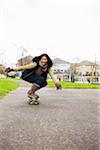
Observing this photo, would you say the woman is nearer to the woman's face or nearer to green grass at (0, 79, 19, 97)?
the woman's face

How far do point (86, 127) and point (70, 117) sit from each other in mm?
991

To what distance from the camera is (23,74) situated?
25.4 ft

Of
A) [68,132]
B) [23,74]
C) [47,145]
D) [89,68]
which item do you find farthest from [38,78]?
[89,68]

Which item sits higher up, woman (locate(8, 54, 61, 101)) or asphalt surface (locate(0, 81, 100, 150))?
woman (locate(8, 54, 61, 101))

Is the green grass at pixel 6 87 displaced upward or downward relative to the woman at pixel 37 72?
downward

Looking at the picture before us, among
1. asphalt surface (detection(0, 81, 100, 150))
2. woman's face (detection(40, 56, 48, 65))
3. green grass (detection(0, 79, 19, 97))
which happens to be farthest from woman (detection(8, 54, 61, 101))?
green grass (detection(0, 79, 19, 97))

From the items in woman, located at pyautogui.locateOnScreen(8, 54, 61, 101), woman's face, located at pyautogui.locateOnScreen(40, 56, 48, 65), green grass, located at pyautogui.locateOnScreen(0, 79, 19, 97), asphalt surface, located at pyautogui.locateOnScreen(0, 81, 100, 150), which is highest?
woman's face, located at pyautogui.locateOnScreen(40, 56, 48, 65)

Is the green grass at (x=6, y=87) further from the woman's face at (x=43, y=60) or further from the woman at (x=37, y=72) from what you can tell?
the woman's face at (x=43, y=60)

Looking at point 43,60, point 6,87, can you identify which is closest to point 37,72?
point 43,60

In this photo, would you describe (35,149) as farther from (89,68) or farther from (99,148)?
(89,68)

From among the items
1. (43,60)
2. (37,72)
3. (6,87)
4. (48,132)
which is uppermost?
(43,60)

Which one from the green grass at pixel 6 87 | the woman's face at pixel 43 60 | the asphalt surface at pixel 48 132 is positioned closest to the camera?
the asphalt surface at pixel 48 132

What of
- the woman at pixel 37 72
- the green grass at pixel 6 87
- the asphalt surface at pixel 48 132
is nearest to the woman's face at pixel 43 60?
the woman at pixel 37 72

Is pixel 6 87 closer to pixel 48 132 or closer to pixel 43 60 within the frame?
pixel 43 60
